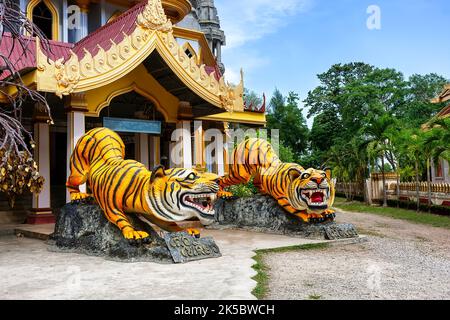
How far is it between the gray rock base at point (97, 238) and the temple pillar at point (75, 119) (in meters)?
1.53

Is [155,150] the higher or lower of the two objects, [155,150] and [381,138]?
the lower

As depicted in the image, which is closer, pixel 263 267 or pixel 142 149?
pixel 263 267

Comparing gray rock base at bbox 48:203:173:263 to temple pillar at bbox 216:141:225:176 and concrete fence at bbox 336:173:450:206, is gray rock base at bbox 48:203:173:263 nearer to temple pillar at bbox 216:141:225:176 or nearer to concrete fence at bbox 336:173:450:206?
temple pillar at bbox 216:141:225:176

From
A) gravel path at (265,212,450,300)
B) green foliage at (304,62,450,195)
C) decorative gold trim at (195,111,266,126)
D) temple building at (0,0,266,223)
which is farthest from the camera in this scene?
green foliage at (304,62,450,195)

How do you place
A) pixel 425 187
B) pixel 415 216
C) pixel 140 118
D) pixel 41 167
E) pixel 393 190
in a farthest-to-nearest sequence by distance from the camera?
pixel 393 190 < pixel 425 187 < pixel 415 216 < pixel 140 118 < pixel 41 167

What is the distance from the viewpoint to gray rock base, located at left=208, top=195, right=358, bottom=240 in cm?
932

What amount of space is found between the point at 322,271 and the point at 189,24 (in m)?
20.6

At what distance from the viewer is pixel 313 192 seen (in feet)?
30.5

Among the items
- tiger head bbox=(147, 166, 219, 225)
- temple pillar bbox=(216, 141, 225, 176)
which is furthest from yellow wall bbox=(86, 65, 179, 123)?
Answer: tiger head bbox=(147, 166, 219, 225)

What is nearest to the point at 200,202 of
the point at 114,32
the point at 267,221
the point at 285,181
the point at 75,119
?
the point at 285,181

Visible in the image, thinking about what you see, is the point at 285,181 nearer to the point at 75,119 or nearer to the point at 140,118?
the point at 75,119

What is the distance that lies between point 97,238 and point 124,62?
393 cm

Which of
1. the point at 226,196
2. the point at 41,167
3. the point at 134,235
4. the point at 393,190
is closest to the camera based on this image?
the point at 134,235

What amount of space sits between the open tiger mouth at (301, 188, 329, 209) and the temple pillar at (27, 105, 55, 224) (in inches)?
260
